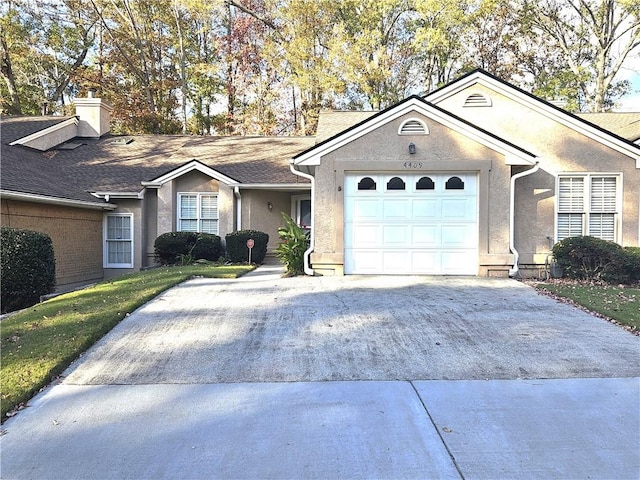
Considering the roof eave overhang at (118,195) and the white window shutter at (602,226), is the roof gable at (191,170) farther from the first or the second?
the white window shutter at (602,226)

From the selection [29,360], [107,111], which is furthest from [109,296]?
[107,111]

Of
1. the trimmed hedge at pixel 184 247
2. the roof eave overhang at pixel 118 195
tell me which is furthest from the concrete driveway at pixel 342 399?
the roof eave overhang at pixel 118 195

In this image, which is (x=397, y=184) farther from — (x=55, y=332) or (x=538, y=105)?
(x=55, y=332)

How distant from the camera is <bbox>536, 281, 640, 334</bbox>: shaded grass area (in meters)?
7.48

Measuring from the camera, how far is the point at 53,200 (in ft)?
42.5

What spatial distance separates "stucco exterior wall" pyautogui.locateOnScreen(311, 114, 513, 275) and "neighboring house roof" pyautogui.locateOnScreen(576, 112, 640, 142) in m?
5.58

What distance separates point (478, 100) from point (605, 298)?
669 centimetres

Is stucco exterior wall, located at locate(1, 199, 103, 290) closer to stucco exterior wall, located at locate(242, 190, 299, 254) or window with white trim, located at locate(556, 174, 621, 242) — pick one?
stucco exterior wall, located at locate(242, 190, 299, 254)

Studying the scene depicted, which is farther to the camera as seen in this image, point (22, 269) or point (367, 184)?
point (367, 184)

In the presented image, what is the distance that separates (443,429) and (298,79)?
88.0 feet

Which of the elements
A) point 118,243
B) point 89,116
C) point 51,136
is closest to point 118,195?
point 118,243

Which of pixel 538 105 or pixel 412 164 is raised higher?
pixel 538 105

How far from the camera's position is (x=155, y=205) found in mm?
16531

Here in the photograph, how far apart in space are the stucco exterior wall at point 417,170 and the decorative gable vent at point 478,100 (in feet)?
7.79
